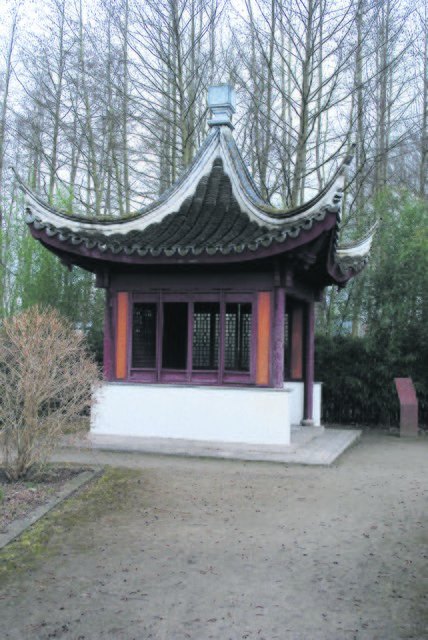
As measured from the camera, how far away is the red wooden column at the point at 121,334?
8.78 metres

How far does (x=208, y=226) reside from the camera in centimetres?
873

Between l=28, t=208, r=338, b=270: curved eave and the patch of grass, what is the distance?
8.97 ft

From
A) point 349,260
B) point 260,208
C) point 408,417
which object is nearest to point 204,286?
point 260,208

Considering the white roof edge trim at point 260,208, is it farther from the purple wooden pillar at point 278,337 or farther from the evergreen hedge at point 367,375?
the evergreen hedge at point 367,375

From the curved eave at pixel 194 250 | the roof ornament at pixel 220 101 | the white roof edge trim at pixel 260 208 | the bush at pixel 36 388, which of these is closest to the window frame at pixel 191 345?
the curved eave at pixel 194 250

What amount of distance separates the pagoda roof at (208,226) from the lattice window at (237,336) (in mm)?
1359

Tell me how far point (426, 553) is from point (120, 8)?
45.6 feet

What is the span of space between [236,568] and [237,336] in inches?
223

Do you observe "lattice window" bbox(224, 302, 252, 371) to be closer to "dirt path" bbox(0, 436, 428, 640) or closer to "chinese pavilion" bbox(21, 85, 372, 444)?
"chinese pavilion" bbox(21, 85, 372, 444)

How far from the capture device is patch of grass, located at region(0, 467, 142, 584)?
12.9 feet

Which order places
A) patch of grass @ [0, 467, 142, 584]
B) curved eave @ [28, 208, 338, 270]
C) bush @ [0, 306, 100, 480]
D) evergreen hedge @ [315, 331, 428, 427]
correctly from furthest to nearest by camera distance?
evergreen hedge @ [315, 331, 428, 427] < curved eave @ [28, 208, 338, 270] < bush @ [0, 306, 100, 480] < patch of grass @ [0, 467, 142, 584]

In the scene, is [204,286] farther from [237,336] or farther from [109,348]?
[109,348]

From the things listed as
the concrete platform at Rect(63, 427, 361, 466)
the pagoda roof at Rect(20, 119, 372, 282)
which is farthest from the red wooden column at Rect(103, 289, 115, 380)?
the concrete platform at Rect(63, 427, 361, 466)

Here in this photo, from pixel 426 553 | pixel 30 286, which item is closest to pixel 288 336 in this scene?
pixel 30 286
